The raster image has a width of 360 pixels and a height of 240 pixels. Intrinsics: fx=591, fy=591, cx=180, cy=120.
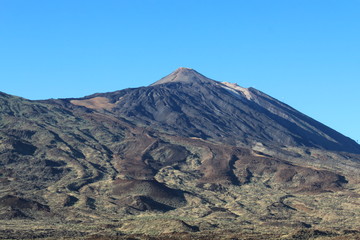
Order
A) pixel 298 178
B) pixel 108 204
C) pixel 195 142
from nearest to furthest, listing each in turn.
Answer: pixel 108 204
pixel 298 178
pixel 195 142

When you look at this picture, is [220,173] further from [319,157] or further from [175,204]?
[319,157]

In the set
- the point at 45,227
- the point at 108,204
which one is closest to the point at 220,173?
the point at 108,204

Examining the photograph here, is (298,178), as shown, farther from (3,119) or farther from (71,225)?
(3,119)

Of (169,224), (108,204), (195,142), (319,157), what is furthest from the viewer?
(319,157)

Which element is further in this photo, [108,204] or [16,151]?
[16,151]

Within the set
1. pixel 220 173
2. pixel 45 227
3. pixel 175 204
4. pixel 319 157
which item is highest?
pixel 319 157

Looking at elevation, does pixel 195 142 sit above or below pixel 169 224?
above
